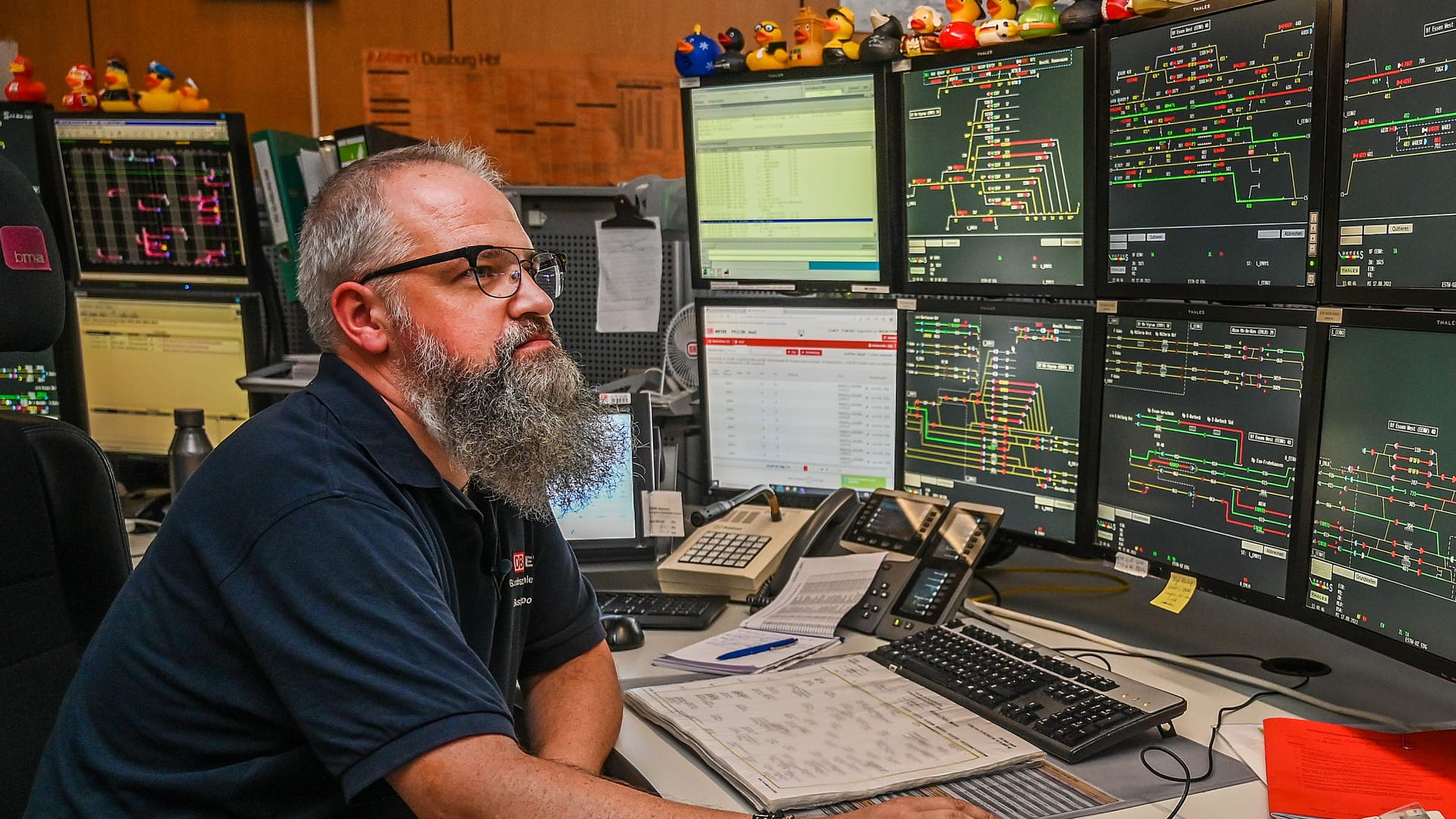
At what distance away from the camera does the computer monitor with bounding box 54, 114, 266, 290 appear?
247 centimetres

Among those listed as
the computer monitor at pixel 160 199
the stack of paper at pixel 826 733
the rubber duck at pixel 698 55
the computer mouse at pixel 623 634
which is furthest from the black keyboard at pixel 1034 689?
the computer monitor at pixel 160 199

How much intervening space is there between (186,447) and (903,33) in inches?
68.4

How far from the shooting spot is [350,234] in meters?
1.20

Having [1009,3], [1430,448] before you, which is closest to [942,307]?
[1009,3]

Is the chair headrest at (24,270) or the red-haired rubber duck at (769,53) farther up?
the red-haired rubber duck at (769,53)

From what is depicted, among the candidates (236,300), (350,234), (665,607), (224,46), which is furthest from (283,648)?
(224,46)

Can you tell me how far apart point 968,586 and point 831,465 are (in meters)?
0.42

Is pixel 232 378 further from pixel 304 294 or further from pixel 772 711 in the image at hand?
pixel 772 711

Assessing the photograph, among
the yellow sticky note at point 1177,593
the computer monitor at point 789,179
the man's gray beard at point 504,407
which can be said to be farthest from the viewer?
the computer monitor at point 789,179

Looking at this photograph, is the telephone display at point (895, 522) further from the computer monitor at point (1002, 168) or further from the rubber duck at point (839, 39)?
the rubber duck at point (839, 39)

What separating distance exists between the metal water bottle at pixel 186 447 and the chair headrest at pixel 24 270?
3.43ft

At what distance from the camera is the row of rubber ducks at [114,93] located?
99.2 inches

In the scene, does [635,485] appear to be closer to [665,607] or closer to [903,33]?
[665,607]

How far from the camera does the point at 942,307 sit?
1863 millimetres
